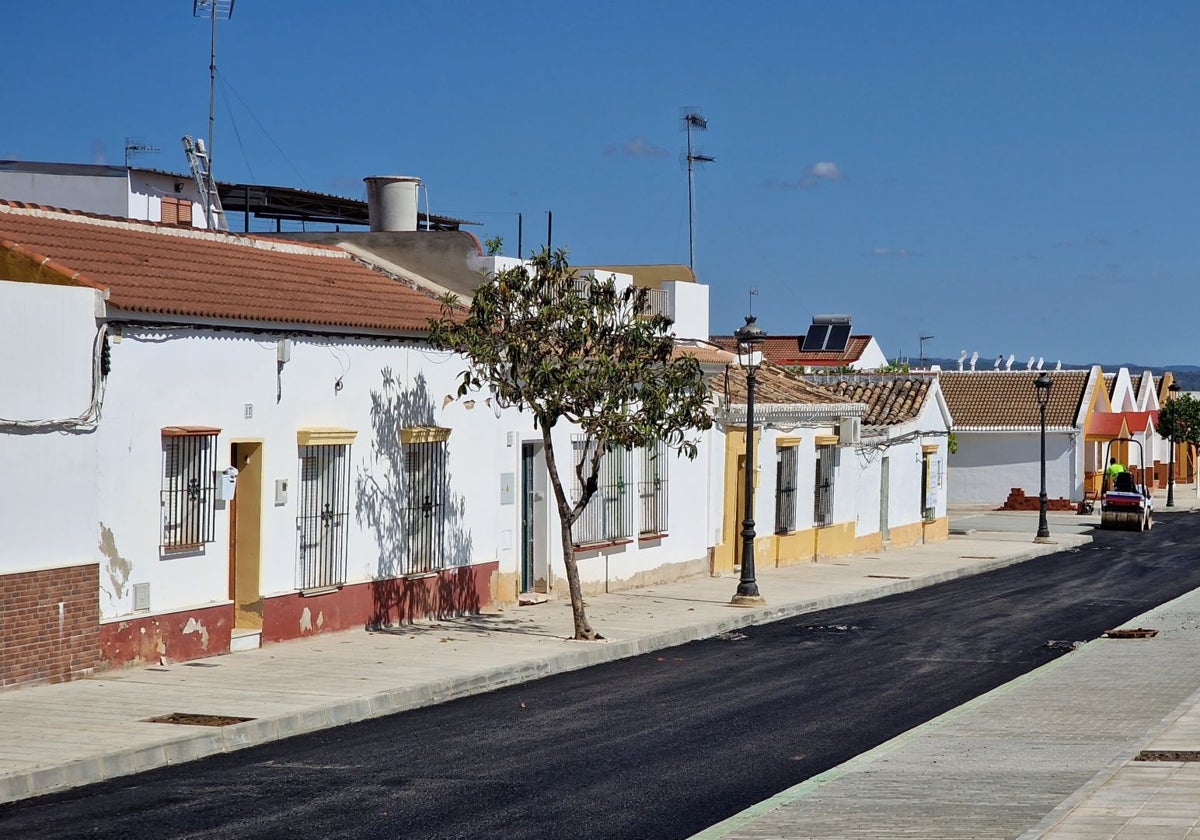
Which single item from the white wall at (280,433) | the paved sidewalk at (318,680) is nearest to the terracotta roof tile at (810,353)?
the paved sidewalk at (318,680)

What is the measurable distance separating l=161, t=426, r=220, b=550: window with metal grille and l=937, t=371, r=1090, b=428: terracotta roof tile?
51.4 m

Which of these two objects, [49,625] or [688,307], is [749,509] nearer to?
[688,307]

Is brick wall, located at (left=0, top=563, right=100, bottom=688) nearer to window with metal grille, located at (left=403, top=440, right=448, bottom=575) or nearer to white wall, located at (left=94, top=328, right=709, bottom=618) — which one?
white wall, located at (left=94, top=328, right=709, bottom=618)

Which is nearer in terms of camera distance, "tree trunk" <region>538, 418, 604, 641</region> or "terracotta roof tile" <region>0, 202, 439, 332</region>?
"terracotta roof tile" <region>0, 202, 439, 332</region>

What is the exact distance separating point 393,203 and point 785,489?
1072cm

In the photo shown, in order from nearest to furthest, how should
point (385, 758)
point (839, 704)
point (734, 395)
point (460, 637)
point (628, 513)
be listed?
1. point (385, 758)
2. point (839, 704)
3. point (460, 637)
4. point (628, 513)
5. point (734, 395)

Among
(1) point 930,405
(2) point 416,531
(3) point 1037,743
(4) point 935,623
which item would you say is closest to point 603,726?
(3) point 1037,743

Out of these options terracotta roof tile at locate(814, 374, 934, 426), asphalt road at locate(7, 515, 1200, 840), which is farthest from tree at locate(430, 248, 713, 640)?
terracotta roof tile at locate(814, 374, 934, 426)

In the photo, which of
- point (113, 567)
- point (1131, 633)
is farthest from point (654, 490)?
point (113, 567)

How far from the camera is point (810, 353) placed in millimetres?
90312

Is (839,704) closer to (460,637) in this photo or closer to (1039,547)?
(460,637)

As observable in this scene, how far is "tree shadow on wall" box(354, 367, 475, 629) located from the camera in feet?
64.2

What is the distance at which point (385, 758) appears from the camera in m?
12.0

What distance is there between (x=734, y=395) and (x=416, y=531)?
1210 cm
